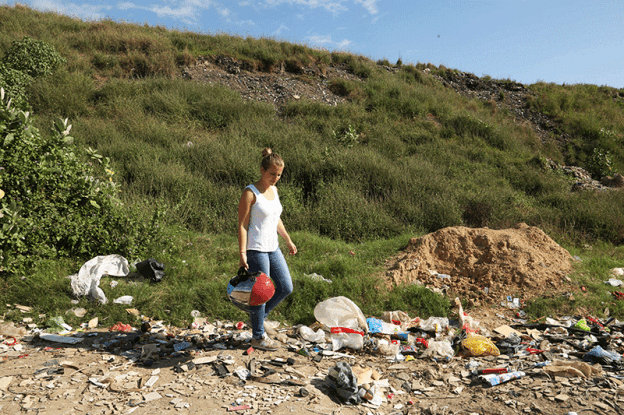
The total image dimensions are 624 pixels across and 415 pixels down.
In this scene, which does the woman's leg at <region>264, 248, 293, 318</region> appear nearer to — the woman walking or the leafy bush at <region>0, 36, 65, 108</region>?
the woman walking

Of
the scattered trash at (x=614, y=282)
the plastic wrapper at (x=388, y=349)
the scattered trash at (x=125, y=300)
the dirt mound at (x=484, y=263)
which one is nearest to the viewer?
the plastic wrapper at (x=388, y=349)

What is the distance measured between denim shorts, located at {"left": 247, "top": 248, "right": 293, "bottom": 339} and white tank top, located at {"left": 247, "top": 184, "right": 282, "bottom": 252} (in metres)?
0.08

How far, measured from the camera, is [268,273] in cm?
356

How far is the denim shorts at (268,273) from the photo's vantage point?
137 inches

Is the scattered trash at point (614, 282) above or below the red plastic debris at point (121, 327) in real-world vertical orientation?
above

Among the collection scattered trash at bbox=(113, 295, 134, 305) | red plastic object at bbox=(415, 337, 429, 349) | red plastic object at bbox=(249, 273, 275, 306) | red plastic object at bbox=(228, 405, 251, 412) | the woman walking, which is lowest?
scattered trash at bbox=(113, 295, 134, 305)

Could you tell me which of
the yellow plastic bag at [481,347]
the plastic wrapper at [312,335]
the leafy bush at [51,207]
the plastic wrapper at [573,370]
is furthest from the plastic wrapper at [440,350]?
the leafy bush at [51,207]

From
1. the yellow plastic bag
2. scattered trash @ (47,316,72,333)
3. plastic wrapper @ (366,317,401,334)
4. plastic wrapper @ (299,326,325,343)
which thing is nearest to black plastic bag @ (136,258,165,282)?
scattered trash @ (47,316,72,333)

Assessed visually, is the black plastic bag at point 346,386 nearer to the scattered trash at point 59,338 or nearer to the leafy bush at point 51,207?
the scattered trash at point 59,338

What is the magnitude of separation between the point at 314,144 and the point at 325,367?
9.02 m

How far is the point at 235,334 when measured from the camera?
4438 millimetres

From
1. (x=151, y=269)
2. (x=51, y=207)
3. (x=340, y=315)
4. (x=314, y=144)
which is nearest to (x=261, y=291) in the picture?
(x=340, y=315)

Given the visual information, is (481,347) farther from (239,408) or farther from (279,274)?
(239,408)

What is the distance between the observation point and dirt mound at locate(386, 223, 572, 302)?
5.94 m
